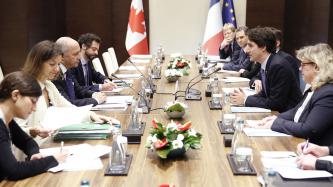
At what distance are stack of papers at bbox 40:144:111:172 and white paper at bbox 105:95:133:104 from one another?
129cm

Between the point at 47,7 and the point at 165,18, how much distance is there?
215 cm

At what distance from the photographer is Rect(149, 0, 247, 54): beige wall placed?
8945 mm

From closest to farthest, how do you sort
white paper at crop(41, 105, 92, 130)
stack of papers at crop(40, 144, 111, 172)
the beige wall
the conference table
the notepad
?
the conference table < stack of papers at crop(40, 144, 111, 172) < white paper at crop(41, 105, 92, 130) < the notepad < the beige wall

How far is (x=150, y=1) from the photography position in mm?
8984

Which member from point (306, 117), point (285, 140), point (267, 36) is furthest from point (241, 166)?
point (267, 36)

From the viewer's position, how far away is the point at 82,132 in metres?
2.87

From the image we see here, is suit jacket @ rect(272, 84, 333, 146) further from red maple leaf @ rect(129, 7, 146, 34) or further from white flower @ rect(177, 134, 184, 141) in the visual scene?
red maple leaf @ rect(129, 7, 146, 34)

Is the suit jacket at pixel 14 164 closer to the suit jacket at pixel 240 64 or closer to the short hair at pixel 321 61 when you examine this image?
the short hair at pixel 321 61

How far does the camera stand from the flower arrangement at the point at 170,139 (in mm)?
2381

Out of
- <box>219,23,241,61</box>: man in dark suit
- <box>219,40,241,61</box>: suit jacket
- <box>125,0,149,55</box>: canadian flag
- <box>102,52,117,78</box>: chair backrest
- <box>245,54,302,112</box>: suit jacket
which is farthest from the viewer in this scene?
<box>125,0,149,55</box>: canadian flag

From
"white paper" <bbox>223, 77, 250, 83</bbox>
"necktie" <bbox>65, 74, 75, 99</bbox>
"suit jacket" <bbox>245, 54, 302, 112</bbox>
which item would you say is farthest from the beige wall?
"suit jacket" <bbox>245, 54, 302, 112</bbox>

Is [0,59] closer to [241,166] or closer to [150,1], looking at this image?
[150,1]

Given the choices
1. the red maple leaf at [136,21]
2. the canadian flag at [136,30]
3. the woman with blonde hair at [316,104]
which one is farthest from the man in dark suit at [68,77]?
the red maple leaf at [136,21]

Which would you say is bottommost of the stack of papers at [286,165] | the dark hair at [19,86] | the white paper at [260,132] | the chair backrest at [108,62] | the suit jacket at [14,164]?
the chair backrest at [108,62]
